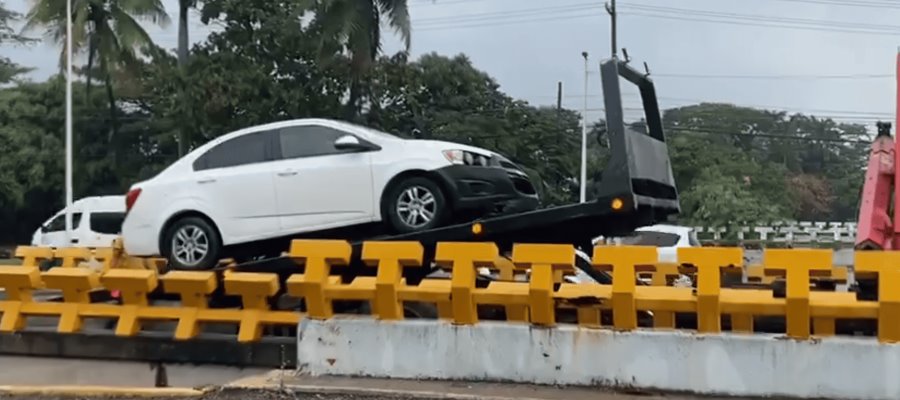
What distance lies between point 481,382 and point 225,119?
2467cm

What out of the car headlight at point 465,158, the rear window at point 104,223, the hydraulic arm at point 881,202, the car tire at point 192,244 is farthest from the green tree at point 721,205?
the car tire at point 192,244

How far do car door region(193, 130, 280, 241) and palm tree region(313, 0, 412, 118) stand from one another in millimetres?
19508

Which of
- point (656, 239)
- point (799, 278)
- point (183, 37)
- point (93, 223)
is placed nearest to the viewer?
point (799, 278)

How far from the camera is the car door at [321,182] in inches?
308

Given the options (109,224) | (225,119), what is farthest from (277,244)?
(225,119)

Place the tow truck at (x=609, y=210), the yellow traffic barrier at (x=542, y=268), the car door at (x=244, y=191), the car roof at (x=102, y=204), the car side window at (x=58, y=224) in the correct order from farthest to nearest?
the car side window at (x=58, y=224), the car roof at (x=102, y=204), the car door at (x=244, y=191), the tow truck at (x=609, y=210), the yellow traffic barrier at (x=542, y=268)

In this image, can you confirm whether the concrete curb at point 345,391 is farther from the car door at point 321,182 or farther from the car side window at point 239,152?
the car side window at point 239,152

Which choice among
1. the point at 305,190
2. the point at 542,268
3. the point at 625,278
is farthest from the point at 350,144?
the point at 625,278

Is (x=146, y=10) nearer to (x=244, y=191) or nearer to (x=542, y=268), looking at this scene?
(x=244, y=191)

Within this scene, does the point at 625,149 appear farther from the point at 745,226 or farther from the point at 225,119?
the point at 745,226

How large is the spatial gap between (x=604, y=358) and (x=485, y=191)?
6.37 ft

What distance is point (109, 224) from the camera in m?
23.0

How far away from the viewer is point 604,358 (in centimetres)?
653

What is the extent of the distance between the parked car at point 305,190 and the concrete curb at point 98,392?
178 cm
